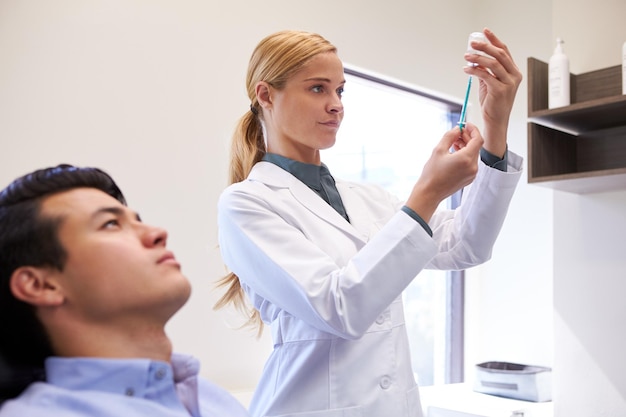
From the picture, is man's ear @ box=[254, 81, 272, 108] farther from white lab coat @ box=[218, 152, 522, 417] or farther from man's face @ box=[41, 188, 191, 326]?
man's face @ box=[41, 188, 191, 326]

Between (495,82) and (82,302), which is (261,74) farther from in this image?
(82,302)

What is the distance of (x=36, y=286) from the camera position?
958 millimetres

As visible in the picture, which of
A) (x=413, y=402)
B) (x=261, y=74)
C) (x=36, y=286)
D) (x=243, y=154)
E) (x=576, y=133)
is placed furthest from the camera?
(x=576, y=133)

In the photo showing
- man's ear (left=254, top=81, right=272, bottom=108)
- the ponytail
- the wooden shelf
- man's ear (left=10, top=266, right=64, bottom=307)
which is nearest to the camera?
man's ear (left=10, top=266, right=64, bottom=307)

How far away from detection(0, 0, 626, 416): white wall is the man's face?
113cm

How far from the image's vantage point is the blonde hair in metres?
1.53

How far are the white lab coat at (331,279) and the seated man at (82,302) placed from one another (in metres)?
0.34

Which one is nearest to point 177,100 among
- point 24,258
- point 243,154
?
point 243,154

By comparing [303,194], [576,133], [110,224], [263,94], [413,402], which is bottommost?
[413,402]

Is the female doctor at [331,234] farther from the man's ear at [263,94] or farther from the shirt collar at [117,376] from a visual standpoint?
the shirt collar at [117,376]

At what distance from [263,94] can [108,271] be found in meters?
0.72

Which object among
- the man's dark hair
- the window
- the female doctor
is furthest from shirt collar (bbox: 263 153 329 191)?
the window

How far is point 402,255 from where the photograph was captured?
1.26 m

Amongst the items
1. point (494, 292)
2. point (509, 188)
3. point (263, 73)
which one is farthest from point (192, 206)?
point (494, 292)
